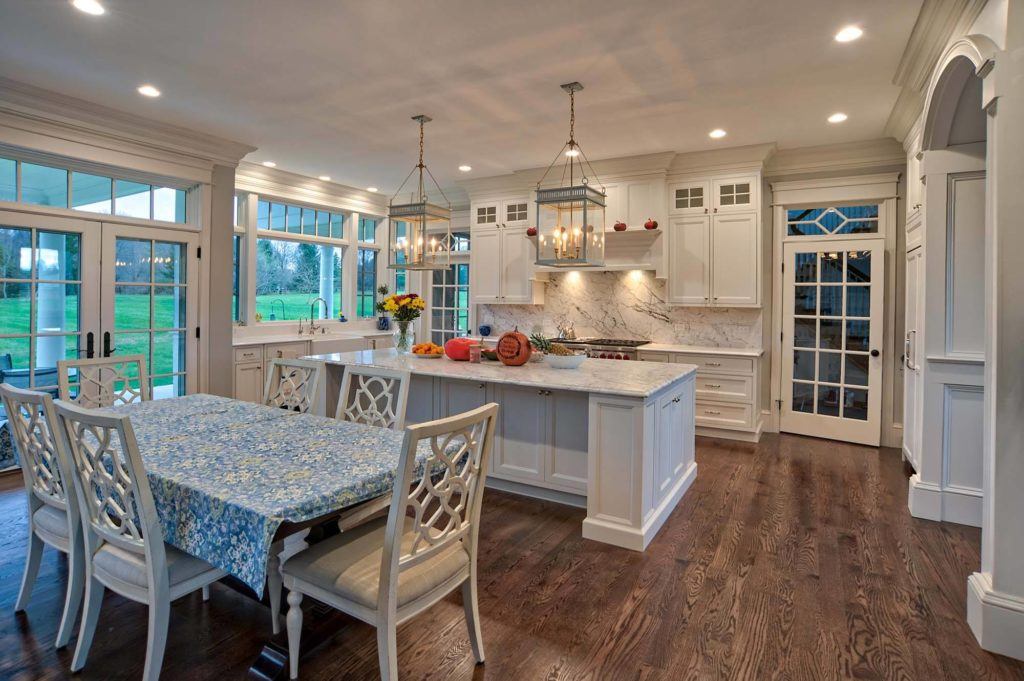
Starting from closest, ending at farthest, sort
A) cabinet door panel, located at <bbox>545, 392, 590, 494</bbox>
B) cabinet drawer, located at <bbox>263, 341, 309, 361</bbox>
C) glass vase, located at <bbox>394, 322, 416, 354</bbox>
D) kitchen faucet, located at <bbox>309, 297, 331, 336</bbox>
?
cabinet door panel, located at <bbox>545, 392, 590, 494</bbox>, glass vase, located at <bbox>394, 322, 416, 354</bbox>, cabinet drawer, located at <bbox>263, 341, 309, 361</bbox>, kitchen faucet, located at <bbox>309, 297, 331, 336</bbox>

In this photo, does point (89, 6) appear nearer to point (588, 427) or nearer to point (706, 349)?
point (588, 427)

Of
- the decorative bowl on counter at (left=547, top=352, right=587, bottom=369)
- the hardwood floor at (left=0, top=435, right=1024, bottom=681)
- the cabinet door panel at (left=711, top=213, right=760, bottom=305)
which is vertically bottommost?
the hardwood floor at (left=0, top=435, right=1024, bottom=681)

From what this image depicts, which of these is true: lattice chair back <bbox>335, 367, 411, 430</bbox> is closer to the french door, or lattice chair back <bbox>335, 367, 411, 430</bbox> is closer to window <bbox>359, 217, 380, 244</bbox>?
the french door

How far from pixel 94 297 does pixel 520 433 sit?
3.58m

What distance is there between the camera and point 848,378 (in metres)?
5.15

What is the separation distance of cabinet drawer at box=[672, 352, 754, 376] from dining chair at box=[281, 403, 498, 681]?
3.72 meters

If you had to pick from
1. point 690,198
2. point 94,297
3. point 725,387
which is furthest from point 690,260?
point 94,297

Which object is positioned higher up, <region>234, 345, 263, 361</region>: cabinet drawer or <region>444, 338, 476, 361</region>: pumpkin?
<region>444, 338, 476, 361</region>: pumpkin

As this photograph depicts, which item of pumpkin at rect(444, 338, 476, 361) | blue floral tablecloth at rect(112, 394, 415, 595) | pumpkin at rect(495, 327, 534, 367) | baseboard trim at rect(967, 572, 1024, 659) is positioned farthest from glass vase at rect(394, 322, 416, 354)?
baseboard trim at rect(967, 572, 1024, 659)

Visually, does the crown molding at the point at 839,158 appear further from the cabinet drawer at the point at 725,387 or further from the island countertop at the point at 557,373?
the island countertop at the point at 557,373

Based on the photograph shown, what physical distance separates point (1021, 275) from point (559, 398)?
213 centimetres

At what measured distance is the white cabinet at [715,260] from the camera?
17.1ft

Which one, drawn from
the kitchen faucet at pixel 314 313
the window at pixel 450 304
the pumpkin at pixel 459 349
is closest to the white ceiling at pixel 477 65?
the pumpkin at pixel 459 349

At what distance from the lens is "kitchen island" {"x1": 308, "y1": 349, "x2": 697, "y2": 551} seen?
2.92 m
